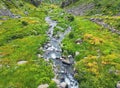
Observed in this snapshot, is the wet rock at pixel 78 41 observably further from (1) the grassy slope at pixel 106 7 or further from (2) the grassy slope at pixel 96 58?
(1) the grassy slope at pixel 106 7

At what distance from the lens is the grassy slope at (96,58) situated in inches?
1173

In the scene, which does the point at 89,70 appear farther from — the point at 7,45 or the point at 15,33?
the point at 15,33

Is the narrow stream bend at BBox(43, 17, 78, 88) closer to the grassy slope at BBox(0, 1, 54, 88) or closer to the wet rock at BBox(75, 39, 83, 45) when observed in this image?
the grassy slope at BBox(0, 1, 54, 88)

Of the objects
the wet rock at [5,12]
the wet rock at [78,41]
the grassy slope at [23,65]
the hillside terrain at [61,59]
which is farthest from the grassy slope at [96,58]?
the wet rock at [5,12]

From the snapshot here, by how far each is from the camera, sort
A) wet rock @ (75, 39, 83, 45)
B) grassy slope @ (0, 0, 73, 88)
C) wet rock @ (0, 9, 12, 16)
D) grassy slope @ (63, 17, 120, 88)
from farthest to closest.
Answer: wet rock @ (0, 9, 12, 16), wet rock @ (75, 39, 83, 45), grassy slope @ (63, 17, 120, 88), grassy slope @ (0, 0, 73, 88)

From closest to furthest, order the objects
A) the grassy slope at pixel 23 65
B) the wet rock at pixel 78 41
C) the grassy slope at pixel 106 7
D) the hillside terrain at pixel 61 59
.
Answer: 1. the grassy slope at pixel 23 65
2. the hillside terrain at pixel 61 59
3. the wet rock at pixel 78 41
4. the grassy slope at pixel 106 7

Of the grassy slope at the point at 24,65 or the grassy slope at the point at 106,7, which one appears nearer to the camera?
the grassy slope at the point at 24,65

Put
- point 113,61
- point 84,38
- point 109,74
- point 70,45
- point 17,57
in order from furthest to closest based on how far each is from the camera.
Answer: point 84,38 < point 70,45 < point 17,57 < point 113,61 < point 109,74

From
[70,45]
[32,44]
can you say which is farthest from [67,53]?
[32,44]

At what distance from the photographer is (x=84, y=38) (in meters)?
46.4

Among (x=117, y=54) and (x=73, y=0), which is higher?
(x=117, y=54)

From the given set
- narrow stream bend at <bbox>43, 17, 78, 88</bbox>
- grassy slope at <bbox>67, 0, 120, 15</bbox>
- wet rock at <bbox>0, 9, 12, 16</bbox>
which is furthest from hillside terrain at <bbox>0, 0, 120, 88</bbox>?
wet rock at <bbox>0, 9, 12, 16</bbox>

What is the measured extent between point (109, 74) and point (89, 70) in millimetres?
2692

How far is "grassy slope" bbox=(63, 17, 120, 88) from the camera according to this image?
97.8 ft
